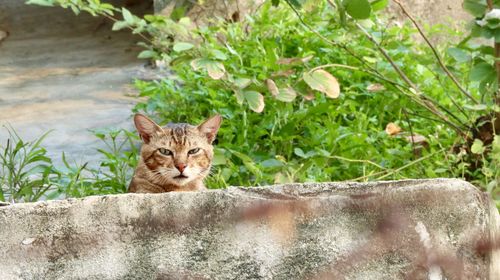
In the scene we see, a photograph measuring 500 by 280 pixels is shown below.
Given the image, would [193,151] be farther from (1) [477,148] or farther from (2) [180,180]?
(1) [477,148]

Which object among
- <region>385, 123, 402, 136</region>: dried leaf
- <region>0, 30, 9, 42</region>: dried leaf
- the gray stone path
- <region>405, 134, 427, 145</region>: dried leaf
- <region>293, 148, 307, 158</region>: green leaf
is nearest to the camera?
<region>293, 148, 307, 158</region>: green leaf

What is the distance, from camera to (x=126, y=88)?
7.14 m

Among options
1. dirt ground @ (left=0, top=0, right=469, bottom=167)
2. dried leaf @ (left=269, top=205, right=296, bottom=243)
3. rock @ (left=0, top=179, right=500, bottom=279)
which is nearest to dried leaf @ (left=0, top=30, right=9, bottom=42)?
dirt ground @ (left=0, top=0, right=469, bottom=167)

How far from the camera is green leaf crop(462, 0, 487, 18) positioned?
13.5 feet

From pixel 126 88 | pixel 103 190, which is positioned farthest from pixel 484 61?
pixel 126 88

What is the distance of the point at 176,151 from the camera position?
434 cm

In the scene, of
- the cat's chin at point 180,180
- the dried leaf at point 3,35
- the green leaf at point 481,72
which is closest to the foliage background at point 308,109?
the green leaf at point 481,72

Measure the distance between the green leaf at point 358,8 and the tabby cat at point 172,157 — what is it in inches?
30.4

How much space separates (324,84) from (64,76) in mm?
3586

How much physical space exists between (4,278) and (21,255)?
0.06m

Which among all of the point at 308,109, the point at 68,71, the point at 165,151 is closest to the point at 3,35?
the point at 68,71

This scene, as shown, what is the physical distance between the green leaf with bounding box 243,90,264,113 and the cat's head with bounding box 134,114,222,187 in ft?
0.53

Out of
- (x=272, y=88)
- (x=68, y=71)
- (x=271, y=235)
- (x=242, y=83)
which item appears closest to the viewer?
(x=271, y=235)

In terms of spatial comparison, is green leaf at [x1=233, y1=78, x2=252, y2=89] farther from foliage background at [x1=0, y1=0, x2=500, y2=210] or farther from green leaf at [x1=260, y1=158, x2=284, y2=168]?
green leaf at [x1=260, y1=158, x2=284, y2=168]
